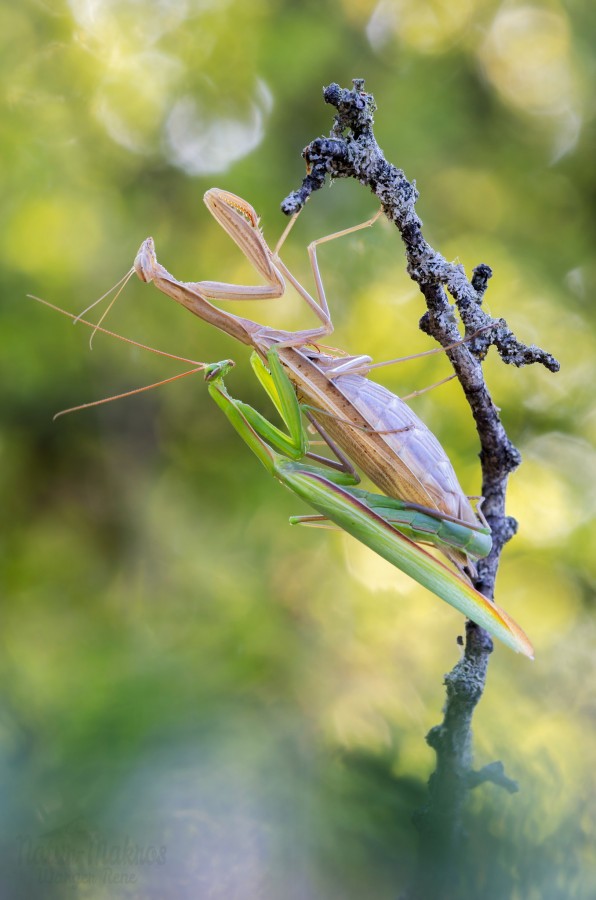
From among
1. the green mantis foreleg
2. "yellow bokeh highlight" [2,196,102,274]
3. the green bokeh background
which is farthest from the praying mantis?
"yellow bokeh highlight" [2,196,102,274]

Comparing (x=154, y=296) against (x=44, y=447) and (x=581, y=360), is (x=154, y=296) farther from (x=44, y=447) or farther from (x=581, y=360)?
(x=581, y=360)

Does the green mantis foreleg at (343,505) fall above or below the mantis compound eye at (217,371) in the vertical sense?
below

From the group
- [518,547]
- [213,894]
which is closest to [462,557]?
[213,894]

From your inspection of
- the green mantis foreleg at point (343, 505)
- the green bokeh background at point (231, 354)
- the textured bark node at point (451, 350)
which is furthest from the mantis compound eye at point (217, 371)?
the green bokeh background at point (231, 354)

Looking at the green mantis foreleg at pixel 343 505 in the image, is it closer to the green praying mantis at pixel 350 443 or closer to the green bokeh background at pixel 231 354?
the green praying mantis at pixel 350 443

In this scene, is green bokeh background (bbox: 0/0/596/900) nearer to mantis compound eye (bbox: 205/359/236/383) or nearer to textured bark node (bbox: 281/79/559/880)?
textured bark node (bbox: 281/79/559/880)

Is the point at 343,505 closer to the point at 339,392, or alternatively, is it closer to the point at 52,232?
the point at 339,392

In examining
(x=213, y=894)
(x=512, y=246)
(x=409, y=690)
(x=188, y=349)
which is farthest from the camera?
(x=188, y=349)
